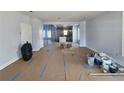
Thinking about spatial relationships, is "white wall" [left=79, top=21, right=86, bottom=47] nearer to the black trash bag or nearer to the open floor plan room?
the open floor plan room

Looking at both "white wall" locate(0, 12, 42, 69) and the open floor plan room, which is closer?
the open floor plan room

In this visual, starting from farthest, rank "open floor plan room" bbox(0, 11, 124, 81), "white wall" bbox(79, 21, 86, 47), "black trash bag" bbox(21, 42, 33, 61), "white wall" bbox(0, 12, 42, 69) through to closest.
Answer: "white wall" bbox(79, 21, 86, 47) < "black trash bag" bbox(21, 42, 33, 61) < "white wall" bbox(0, 12, 42, 69) < "open floor plan room" bbox(0, 11, 124, 81)

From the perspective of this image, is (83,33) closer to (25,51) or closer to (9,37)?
(25,51)

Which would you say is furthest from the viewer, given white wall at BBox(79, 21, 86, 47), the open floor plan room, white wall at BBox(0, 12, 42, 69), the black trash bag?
white wall at BBox(79, 21, 86, 47)

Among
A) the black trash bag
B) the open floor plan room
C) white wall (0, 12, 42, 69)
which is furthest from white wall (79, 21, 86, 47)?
the black trash bag

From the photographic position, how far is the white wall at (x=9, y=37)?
5.38 metres

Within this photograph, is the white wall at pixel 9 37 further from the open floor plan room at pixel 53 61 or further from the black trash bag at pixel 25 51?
the black trash bag at pixel 25 51

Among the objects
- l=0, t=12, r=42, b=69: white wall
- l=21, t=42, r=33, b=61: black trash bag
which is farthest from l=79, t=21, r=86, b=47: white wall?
l=21, t=42, r=33, b=61: black trash bag

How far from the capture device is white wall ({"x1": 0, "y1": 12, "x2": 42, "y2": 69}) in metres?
5.38

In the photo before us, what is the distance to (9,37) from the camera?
6.05 metres

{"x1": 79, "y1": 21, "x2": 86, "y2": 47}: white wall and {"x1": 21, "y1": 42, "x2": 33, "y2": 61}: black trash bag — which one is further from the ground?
{"x1": 79, "y1": 21, "x2": 86, "y2": 47}: white wall
